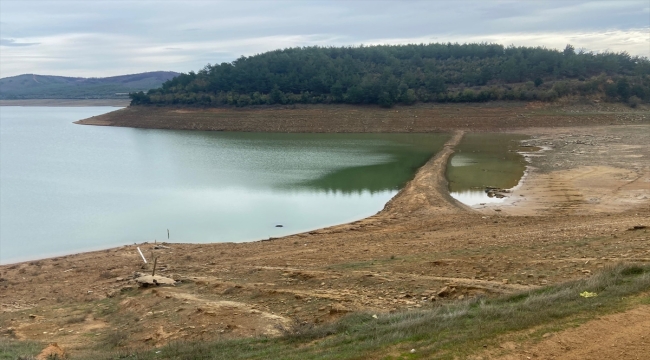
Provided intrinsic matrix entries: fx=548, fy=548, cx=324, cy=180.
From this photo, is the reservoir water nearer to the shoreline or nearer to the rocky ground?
the rocky ground

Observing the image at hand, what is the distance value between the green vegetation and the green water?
1102 cm

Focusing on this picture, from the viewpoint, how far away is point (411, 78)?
5222 cm

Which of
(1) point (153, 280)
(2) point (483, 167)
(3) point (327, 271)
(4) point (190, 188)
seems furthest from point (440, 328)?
(2) point (483, 167)

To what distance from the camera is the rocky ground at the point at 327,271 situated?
22.2ft

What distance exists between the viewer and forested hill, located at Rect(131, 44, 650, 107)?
45812 millimetres

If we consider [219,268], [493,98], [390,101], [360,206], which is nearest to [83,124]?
[390,101]

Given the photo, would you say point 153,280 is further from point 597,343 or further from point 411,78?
point 411,78

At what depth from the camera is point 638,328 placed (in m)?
4.53

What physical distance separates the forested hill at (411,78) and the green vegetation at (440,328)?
40.7 m

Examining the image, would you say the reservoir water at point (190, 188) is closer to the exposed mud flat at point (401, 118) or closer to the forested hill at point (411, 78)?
the exposed mud flat at point (401, 118)

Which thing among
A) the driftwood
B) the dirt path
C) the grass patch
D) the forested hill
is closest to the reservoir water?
the driftwood

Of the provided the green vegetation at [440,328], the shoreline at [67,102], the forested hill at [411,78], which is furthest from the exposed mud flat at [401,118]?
the shoreline at [67,102]

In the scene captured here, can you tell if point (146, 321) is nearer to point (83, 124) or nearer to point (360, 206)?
point (360, 206)

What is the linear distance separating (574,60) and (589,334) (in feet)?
186
